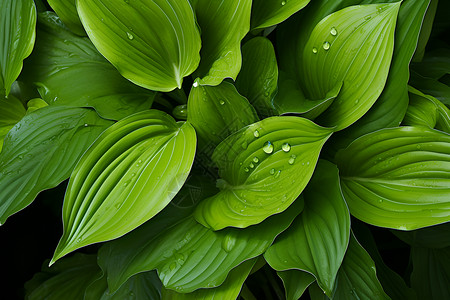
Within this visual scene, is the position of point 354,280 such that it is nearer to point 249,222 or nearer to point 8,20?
point 249,222

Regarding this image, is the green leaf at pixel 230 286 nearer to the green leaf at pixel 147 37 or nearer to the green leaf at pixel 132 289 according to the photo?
the green leaf at pixel 132 289

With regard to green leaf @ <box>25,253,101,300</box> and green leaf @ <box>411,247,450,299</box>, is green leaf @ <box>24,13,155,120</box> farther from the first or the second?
green leaf @ <box>411,247,450,299</box>

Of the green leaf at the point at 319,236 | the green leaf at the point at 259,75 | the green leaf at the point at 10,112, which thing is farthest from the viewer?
the green leaf at the point at 10,112

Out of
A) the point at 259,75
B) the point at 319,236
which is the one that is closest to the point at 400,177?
the point at 319,236

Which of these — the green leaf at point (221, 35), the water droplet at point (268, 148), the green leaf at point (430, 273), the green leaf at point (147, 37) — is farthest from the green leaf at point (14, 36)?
the green leaf at point (430, 273)

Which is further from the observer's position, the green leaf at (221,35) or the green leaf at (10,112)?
the green leaf at (10,112)

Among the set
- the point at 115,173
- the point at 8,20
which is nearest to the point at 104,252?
the point at 115,173
